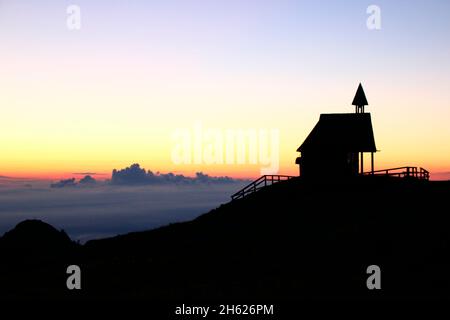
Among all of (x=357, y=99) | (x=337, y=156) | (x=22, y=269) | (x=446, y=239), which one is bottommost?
(x=22, y=269)

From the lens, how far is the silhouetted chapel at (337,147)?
4428 centimetres

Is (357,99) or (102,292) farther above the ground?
(357,99)

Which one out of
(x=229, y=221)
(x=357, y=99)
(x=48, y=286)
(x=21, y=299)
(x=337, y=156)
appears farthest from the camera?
(x=357, y=99)

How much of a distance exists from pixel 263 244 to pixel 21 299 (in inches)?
549

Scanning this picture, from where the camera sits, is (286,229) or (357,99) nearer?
(286,229)

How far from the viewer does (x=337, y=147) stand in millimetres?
44219

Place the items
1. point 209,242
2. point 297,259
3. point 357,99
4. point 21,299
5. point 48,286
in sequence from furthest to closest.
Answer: point 357,99 < point 209,242 < point 297,259 < point 48,286 < point 21,299

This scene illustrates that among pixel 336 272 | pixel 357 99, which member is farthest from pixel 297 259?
pixel 357 99

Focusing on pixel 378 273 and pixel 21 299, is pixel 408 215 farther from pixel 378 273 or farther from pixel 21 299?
pixel 21 299

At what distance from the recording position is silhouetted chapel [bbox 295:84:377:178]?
4428 centimetres

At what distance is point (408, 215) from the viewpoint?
1282 inches

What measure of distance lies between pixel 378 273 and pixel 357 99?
98.2 ft

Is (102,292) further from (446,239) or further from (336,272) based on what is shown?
(446,239)

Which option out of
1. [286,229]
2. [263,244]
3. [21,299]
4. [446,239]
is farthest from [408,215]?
[21,299]
